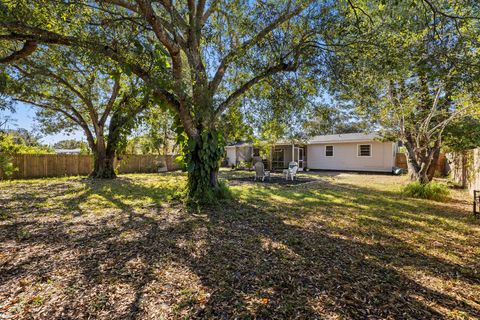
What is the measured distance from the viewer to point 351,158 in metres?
18.4

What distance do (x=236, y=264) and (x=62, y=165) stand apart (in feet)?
51.6

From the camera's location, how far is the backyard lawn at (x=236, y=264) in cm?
220

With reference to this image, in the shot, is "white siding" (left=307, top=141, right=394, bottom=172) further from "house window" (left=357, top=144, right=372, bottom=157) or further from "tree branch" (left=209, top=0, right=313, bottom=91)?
"tree branch" (left=209, top=0, right=313, bottom=91)

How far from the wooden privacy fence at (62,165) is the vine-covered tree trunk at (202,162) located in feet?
13.5

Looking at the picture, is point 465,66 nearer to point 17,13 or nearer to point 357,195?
point 357,195

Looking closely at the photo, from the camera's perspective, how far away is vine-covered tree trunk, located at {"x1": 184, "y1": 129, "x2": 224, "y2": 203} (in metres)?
6.14

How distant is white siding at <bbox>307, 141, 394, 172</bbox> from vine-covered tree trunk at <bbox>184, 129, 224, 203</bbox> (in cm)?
1528

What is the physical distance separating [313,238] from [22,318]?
3800 mm

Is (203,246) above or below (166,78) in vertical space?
below

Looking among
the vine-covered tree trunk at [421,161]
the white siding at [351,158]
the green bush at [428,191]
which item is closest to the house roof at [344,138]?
the white siding at [351,158]

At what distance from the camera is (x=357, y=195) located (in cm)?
830

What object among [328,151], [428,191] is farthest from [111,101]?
[328,151]

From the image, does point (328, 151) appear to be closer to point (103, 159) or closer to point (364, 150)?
point (364, 150)

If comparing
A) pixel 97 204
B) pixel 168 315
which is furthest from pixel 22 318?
pixel 97 204
